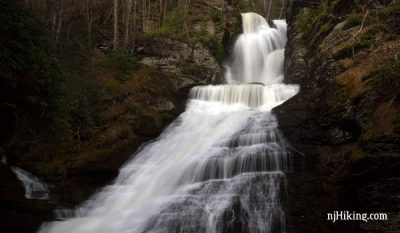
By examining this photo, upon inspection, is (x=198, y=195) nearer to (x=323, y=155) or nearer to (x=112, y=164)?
(x=323, y=155)

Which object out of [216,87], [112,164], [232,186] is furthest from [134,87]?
[232,186]

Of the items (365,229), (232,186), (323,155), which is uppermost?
Answer: (323,155)

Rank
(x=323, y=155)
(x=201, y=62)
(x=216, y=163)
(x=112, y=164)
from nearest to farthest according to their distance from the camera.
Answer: (x=323, y=155) < (x=216, y=163) < (x=112, y=164) < (x=201, y=62)

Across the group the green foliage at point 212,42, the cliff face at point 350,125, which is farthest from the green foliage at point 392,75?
the green foliage at point 212,42

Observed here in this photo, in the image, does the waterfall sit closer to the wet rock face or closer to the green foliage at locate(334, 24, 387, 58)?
the wet rock face

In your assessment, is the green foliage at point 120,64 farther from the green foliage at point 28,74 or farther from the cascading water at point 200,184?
the green foliage at point 28,74

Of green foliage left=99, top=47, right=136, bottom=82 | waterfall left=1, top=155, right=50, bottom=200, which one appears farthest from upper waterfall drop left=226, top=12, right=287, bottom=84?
waterfall left=1, top=155, right=50, bottom=200

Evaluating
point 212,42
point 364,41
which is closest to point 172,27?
point 212,42

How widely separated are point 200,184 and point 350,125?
4344mm

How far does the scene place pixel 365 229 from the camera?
907 centimetres

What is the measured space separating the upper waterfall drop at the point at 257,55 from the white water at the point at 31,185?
1330cm

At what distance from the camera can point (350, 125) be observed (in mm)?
11375

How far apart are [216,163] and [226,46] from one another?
1575cm

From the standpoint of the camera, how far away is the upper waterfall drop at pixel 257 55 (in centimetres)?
2484
